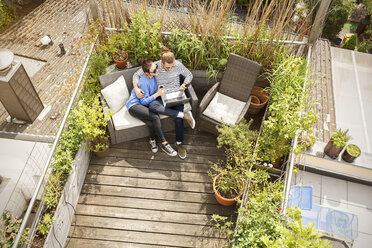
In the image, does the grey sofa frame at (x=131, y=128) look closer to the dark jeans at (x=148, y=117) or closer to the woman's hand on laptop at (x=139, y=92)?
the dark jeans at (x=148, y=117)

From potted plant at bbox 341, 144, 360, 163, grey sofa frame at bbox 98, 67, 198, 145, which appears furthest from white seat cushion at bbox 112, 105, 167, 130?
potted plant at bbox 341, 144, 360, 163

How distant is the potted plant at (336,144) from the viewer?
4.48 metres

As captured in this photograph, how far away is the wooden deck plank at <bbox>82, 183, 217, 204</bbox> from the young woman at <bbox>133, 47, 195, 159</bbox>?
0.56 meters

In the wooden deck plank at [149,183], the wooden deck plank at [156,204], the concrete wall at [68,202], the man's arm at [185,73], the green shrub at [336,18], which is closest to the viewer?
the concrete wall at [68,202]

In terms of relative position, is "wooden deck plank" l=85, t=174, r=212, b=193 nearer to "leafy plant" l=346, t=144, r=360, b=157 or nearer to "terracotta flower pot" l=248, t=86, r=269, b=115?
"terracotta flower pot" l=248, t=86, r=269, b=115

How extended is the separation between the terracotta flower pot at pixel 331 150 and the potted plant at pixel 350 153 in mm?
179

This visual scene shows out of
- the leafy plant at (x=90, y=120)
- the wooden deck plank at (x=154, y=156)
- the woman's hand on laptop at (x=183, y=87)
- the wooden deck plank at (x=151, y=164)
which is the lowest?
the wooden deck plank at (x=151, y=164)

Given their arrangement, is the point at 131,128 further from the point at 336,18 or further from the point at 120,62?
the point at 336,18

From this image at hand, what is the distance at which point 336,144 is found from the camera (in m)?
4.47

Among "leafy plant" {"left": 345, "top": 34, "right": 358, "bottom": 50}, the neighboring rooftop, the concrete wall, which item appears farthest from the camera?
"leafy plant" {"left": 345, "top": 34, "right": 358, "bottom": 50}

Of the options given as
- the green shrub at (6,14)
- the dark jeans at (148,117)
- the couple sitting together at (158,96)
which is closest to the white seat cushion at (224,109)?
the couple sitting together at (158,96)

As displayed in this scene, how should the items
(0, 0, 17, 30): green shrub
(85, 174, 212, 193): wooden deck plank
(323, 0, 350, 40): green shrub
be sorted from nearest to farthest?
(85, 174, 212, 193): wooden deck plank, (0, 0, 17, 30): green shrub, (323, 0, 350, 40): green shrub

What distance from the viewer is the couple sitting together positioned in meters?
3.68

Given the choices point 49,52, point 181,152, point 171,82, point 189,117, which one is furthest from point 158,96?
point 49,52
